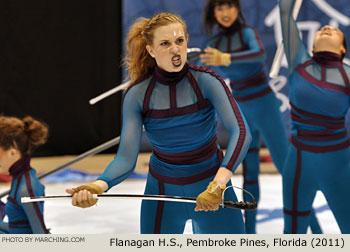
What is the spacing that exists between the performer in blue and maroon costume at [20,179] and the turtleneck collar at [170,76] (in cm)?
100

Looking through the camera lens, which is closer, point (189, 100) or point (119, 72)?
point (189, 100)

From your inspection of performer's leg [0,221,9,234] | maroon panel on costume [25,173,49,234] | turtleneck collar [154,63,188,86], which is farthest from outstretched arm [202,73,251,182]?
performer's leg [0,221,9,234]

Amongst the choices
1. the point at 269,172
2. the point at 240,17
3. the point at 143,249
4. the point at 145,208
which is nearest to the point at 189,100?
the point at 145,208

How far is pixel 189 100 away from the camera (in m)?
2.57

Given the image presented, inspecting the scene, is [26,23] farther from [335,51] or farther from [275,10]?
[335,51]

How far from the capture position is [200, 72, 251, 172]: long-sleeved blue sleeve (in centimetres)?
237

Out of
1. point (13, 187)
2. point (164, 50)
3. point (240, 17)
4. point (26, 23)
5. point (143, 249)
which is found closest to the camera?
point (143, 249)

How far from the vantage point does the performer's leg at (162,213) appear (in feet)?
8.77

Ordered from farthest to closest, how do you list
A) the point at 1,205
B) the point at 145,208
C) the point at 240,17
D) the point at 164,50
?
the point at 240,17
the point at 1,205
the point at 145,208
the point at 164,50

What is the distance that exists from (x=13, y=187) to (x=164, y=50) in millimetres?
1240

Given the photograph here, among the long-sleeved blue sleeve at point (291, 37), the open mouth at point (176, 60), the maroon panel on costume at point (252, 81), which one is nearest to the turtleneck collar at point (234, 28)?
the maroon panel on costume at point (252, 81)

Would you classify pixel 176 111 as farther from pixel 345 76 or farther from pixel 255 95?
pixel 255 95

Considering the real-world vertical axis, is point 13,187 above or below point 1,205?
above

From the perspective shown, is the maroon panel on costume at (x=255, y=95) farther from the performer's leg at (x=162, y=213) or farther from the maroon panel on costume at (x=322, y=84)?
the performer's leg at (x=162, y=213)
